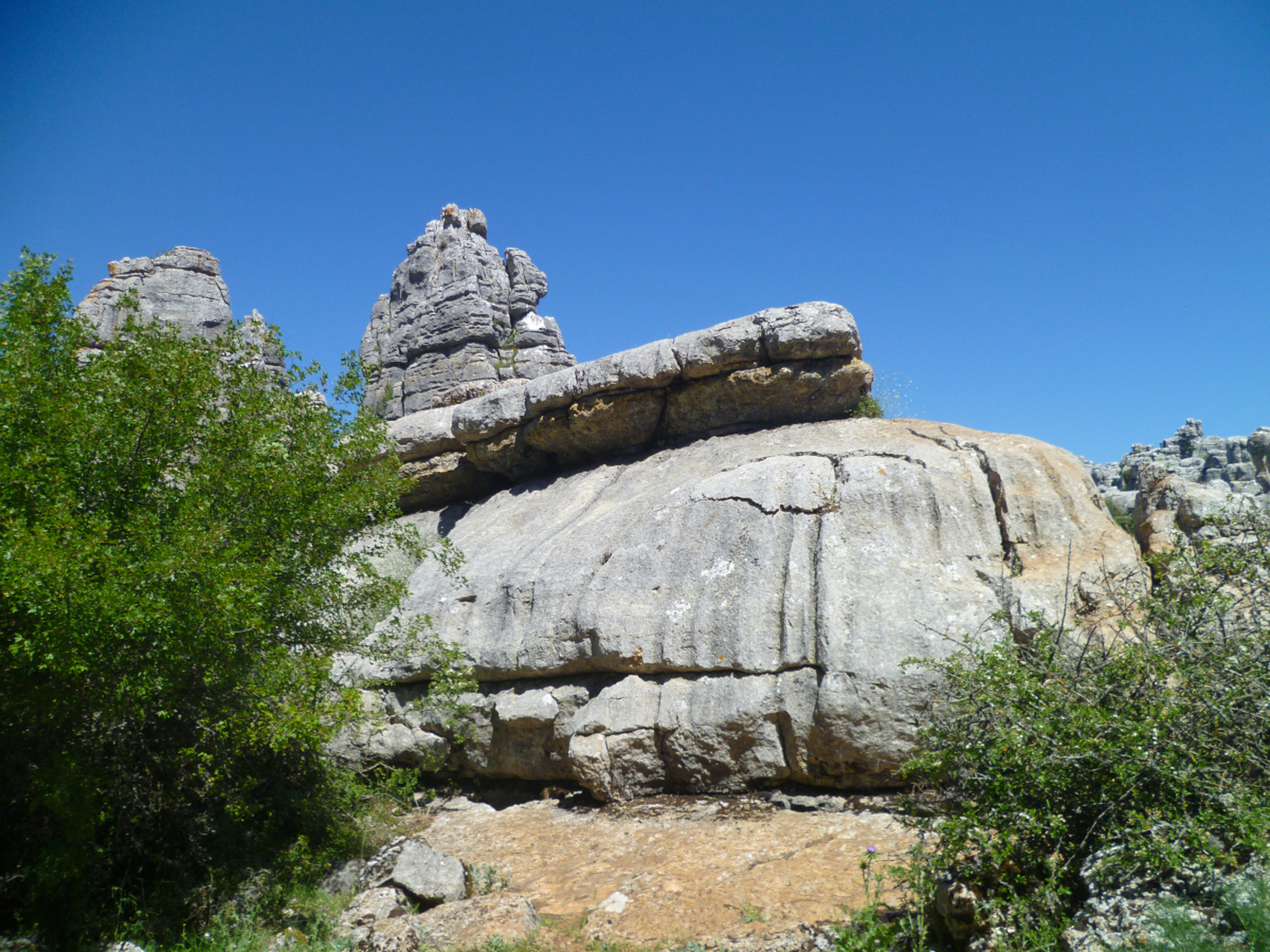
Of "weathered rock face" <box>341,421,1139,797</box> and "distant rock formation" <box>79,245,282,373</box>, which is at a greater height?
"distant rock formation" <box>79,245,282,373</box>

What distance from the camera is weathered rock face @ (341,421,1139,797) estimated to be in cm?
650

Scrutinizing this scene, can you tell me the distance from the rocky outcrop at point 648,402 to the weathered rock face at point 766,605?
2.35 ft

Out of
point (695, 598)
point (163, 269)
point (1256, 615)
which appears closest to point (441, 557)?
point (695, 598)

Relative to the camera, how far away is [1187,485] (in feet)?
23.5

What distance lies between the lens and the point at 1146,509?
7.59 meters

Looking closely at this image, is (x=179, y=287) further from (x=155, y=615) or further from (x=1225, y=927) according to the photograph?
(x=1225, y=927)

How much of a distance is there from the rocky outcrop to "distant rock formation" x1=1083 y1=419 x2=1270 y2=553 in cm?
340

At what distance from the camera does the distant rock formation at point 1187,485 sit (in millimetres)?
6809

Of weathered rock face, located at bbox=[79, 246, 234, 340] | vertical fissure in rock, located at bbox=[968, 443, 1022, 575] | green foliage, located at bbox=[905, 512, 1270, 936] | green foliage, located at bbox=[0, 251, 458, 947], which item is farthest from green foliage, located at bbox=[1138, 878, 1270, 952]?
weathered rock face, located at bbox=[79, 246, 234, 340]

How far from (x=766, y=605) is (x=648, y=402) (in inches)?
160

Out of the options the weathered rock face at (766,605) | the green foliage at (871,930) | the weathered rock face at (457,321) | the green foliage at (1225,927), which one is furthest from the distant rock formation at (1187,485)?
the weathered rock face at (457,321)

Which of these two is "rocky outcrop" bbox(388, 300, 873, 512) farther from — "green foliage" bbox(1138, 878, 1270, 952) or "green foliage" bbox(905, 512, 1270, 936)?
"green foliage" bbox(1138, 878, 1270, 952)

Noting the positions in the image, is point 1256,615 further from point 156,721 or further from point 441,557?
point 156,721

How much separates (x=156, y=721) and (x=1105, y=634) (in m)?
7.41
